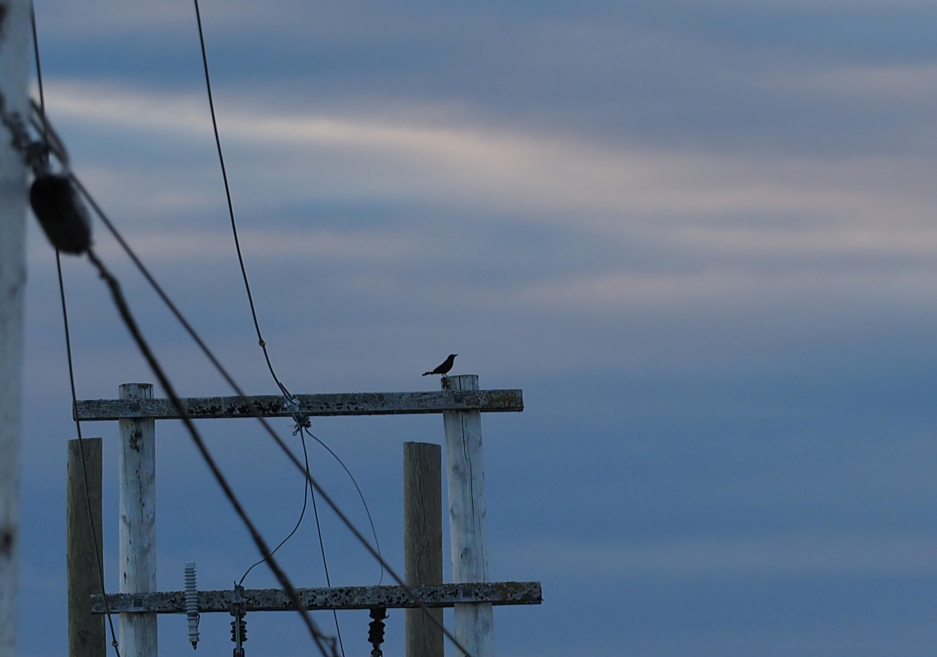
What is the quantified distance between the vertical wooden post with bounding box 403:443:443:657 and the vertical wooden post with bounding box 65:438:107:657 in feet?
8.43

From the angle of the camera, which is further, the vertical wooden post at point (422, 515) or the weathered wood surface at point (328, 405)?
the vertical wooden post at point (422, 515)

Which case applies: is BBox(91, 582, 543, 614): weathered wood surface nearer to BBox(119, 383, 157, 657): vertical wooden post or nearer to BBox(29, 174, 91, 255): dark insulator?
BBox(119, 383, 157, 657): vertical wooden post

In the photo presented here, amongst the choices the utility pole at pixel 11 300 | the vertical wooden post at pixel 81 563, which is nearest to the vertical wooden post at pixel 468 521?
the vertical wooden post at pixel 81 563

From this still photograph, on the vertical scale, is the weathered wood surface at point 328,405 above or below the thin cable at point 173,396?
above

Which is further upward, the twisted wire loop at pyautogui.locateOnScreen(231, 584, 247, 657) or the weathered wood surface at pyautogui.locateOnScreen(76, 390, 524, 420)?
the weathered wood surface at pyautogui.locateOnScreen(76, 390, 524, 420)

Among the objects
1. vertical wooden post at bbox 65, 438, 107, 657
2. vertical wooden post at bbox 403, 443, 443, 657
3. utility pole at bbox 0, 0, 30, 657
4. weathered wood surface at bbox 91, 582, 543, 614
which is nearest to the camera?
utility pole at bbox 0, 0, 30, 657

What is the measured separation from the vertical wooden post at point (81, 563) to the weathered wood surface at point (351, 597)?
1.93m

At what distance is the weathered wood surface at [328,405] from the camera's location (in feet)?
Result: 31.9

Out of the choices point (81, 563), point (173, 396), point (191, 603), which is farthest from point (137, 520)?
point (173, 396)

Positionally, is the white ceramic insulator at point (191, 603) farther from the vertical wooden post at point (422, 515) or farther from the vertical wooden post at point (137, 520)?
the vertical wooden post at point (422, 515)

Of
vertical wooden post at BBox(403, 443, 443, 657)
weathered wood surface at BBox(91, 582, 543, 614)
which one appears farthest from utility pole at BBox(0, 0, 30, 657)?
vertical wooden post at BBox(403, 443, 443, 657)

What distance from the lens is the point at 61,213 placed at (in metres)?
4.40

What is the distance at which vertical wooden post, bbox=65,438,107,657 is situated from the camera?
11383mm

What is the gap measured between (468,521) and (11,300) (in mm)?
5732
